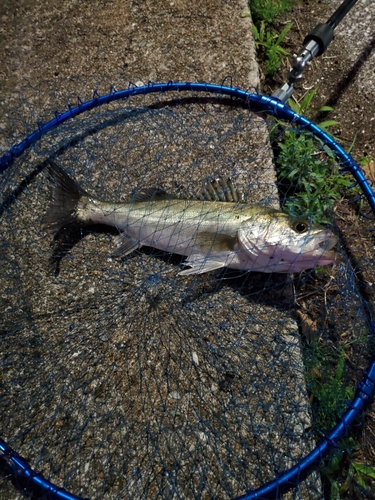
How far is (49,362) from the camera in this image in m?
3.27

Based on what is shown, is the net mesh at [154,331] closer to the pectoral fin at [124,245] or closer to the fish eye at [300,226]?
the pectoral fin at [124,245]

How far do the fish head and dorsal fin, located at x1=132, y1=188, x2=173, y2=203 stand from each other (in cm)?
66

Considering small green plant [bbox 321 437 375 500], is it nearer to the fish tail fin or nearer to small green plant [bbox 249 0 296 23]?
the fish tail fin

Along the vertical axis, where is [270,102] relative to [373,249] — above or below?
above

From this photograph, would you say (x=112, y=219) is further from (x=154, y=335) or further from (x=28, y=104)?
(x=28, y=104)

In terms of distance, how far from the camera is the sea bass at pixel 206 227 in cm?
309

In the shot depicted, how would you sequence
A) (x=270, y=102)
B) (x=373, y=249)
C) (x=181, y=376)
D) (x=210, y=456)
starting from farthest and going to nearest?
(x=373, y=249), (x=270, y=102), (x=181, y=376), (x=210, y=456)

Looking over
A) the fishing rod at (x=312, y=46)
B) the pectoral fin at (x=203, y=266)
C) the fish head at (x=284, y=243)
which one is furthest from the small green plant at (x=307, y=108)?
the pectoral fin at (x=203, y=266)

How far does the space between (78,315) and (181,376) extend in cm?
89

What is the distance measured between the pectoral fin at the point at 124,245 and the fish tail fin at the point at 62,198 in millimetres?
359

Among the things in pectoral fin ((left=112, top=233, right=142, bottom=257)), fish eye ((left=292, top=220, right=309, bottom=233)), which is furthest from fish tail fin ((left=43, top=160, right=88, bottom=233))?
fish eye ((left=292, top=220, right=309, bottom=233))

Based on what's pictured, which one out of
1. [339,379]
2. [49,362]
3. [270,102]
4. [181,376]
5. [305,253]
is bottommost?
[339,379]

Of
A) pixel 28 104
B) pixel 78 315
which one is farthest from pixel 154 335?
pixel 28 104

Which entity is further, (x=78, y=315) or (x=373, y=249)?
(x=373, y=249)
